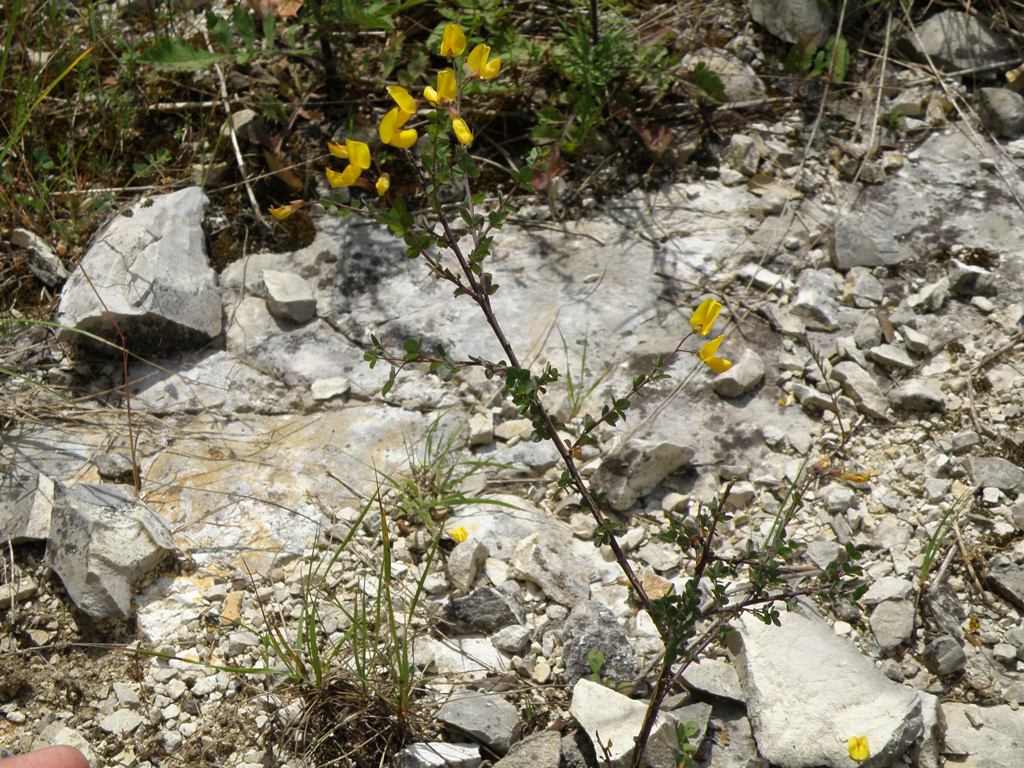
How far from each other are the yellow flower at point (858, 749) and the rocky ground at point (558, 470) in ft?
0.21

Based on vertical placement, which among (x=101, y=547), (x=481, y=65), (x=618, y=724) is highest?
(x=481, y=65)

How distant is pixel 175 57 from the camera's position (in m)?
3.64

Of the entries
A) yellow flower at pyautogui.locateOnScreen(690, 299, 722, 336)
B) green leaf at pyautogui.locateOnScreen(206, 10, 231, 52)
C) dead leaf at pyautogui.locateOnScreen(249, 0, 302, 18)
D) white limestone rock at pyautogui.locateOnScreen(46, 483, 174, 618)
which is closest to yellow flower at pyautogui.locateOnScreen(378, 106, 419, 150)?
yellow flower at pyautogui.locateOnScreen(690, 299, 722, 336)

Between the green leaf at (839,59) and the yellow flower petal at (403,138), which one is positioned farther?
the green leaf at (839,59)

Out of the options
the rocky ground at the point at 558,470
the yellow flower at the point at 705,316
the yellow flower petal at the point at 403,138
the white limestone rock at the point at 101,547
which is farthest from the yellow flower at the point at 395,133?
the white limestone rock at the point at 101,547

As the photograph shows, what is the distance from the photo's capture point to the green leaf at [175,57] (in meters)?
3.63

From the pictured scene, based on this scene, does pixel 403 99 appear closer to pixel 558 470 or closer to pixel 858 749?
pixel 558 470

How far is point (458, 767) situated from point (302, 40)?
304 cm

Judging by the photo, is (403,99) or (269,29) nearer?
(403,99)

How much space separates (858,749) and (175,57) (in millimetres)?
3202

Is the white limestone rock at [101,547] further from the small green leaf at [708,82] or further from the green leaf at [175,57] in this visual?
the small green leaf at [708,82]

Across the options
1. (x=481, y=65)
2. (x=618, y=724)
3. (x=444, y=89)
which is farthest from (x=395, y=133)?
(x=618, y=724)

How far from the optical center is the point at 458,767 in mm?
2221

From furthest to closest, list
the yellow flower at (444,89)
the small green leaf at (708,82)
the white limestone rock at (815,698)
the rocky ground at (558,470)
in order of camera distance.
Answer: the small green leaf at (708,82) < the rocky ground at (558,470) < the white limestone rock at (815,698) < the yellow flower at (444,89)
